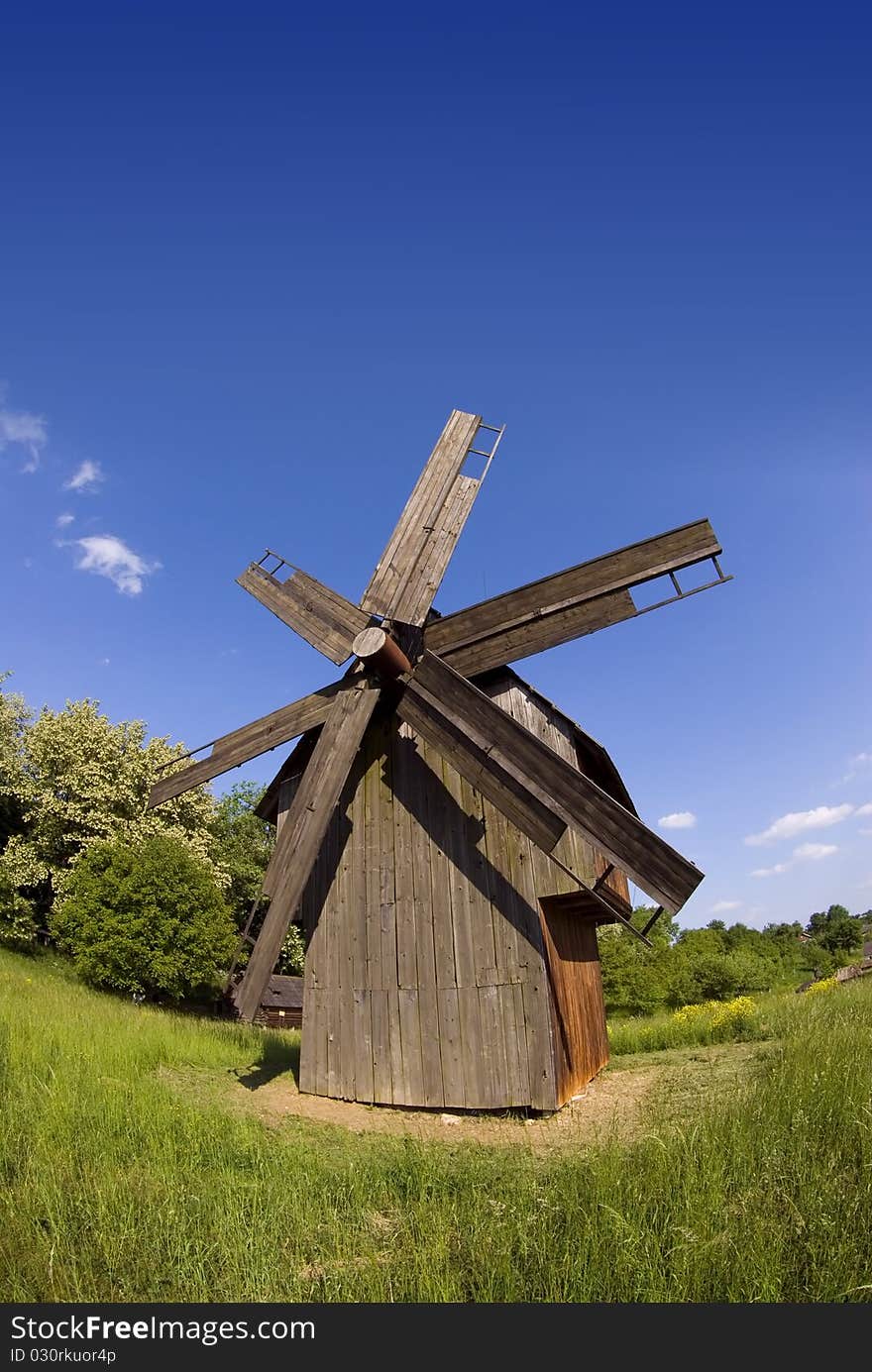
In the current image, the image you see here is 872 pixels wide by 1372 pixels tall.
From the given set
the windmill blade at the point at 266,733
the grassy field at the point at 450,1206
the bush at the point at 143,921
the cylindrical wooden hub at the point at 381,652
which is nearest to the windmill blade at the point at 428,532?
the cylindrical wooden hub at the point at 381,652

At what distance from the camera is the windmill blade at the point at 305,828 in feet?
31.5

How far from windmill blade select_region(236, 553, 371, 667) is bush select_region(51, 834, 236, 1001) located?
1465 cm

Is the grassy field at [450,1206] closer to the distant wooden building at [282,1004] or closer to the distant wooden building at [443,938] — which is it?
the distant wooden building at [443,938]

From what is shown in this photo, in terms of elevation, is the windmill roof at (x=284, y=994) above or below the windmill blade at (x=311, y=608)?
below

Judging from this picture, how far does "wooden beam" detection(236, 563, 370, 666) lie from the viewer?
1132 centimetres

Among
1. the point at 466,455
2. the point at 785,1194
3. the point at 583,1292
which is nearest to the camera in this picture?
the point at 583,1292

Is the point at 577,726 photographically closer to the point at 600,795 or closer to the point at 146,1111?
the point at 600,795

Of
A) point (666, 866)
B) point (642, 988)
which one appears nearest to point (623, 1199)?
point (666, 866)

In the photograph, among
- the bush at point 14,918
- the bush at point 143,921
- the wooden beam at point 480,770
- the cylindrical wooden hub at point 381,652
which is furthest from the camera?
the bush at point 14,918

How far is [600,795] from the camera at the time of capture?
880cm

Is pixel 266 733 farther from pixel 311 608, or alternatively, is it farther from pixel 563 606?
pixel 563 606

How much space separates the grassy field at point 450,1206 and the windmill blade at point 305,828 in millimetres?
1956

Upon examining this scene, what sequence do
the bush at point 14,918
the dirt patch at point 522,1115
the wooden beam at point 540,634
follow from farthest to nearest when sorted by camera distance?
the bush at point 14,918 < the wooden beam at point 540,634 < the dirt patch at point 522,1115

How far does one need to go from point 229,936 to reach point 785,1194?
915 inches
